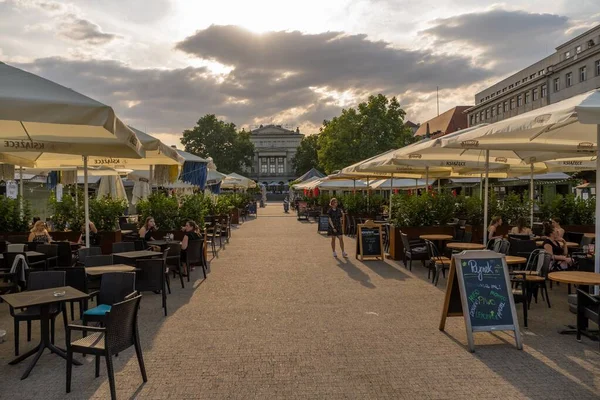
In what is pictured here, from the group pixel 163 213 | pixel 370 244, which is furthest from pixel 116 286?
pixel 370 244

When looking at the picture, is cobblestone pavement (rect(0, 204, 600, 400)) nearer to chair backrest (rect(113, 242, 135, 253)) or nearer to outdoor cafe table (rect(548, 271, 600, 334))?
outdoor cafe table (rect(548, 271, 600, 334))

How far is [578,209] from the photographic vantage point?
12.8 meters

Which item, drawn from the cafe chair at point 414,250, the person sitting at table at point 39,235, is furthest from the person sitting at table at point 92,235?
the cafe chair at point 414,250

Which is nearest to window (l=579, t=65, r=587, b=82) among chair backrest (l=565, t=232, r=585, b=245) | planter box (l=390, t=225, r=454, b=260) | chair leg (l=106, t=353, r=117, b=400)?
chair backrest (l=565, t=232, r=585, b=245)

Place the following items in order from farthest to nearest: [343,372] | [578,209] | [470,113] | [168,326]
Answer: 1. [470,113]
2. [578,209]
3. [168,326]
4. [343,372]

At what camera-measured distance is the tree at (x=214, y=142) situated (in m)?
92.0

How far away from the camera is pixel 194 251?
33.2 feet

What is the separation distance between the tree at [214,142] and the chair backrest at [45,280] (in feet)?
285

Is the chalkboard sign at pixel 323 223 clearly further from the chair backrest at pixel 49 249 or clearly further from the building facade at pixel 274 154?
the building facade at pixel 274 154

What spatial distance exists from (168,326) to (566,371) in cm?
475

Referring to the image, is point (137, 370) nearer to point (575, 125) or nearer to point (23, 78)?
point (23, 78)

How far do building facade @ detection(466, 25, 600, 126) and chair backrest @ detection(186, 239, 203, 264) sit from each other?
5166 centimetres

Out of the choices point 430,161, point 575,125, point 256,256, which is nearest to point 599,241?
point 575,125

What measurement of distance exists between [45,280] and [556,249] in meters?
8.00
